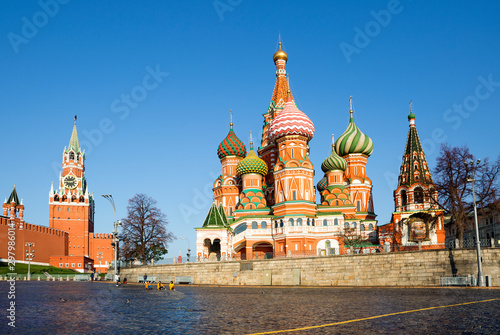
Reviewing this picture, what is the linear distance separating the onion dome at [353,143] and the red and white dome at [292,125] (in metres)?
8.78

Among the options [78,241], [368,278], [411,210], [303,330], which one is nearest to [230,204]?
[411,210]

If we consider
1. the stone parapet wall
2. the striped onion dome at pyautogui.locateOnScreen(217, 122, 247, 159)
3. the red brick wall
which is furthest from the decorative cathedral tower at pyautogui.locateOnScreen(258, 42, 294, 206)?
the red brick wall

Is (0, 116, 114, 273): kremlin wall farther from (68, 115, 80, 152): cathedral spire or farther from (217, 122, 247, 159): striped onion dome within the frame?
(217, 122, 247, 159): striped onion dome

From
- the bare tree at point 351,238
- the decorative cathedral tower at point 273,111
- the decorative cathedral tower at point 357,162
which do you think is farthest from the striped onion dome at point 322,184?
the bare tree at point 351,238

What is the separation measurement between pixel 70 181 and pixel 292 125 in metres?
86.1

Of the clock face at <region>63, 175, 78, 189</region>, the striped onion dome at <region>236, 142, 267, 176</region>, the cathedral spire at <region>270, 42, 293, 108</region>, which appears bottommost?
the striped onion dome at <region>236, 142, 267, 176</region>

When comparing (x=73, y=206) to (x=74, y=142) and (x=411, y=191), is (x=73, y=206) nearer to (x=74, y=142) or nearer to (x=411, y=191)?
(x=74, y=142)

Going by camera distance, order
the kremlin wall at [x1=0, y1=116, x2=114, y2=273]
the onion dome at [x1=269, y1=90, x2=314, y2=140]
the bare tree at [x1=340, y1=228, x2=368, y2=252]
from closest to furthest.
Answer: the bare tree at [x1=340, y1=228, x2=368, y2=252], the onion dome at [x1=269, y1=90, x2=314, y2=140], the kremlin wall at [x1=0, y1=116, x2=114, y2=273]

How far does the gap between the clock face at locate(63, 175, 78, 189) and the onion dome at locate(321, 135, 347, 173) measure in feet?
271

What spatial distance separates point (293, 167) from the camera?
55844 millimetres

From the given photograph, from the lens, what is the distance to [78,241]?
119m

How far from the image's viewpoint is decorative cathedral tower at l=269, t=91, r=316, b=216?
55.2 m

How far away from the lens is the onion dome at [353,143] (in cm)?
6600

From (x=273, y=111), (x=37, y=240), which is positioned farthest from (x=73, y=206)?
(x=273, y=111)
